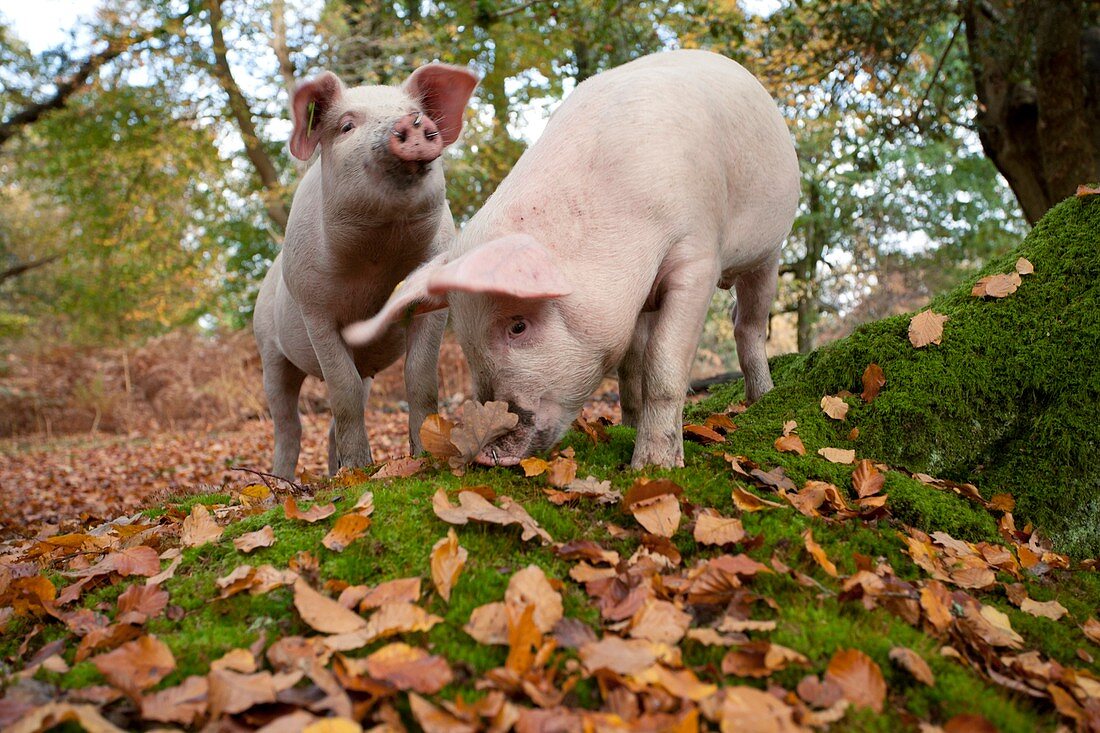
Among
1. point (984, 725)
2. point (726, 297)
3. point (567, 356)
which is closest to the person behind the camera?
point (984, 725)

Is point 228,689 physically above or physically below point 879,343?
below

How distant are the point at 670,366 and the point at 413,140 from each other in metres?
1.77

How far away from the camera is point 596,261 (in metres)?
3.41

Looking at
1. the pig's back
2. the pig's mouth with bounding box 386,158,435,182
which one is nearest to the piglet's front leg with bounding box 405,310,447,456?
the pig's mouth with bounding box 386,158,435,182

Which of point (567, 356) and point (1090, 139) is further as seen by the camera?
point (1090, 139)

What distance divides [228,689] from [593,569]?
113 cm

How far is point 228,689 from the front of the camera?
188 cm

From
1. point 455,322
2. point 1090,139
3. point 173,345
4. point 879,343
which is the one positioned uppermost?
point 1090,139

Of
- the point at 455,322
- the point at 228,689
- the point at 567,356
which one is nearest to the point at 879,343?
the point at 567,356

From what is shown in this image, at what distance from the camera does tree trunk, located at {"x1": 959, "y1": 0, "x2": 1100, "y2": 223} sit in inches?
357

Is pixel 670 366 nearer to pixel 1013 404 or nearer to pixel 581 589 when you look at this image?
pixel 581 589

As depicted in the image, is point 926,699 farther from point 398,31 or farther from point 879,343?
point 398,31

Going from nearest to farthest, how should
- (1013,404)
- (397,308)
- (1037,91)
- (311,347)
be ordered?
(397,308) → (1013,404) → (311,347) → (1037,91)

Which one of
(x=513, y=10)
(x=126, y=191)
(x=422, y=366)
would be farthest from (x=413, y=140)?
(x=126, y=191)
